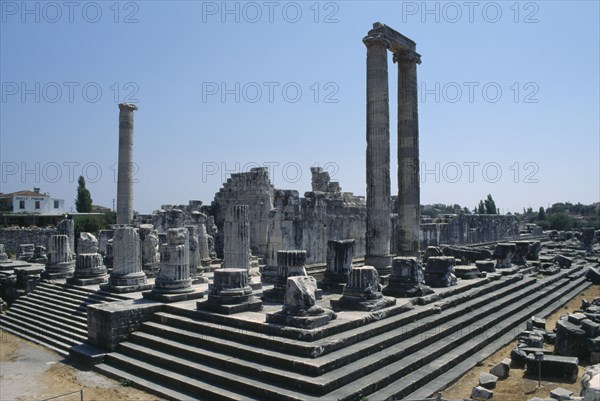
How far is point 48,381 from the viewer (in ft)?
32.5

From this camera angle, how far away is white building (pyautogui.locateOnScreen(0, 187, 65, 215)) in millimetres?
66812

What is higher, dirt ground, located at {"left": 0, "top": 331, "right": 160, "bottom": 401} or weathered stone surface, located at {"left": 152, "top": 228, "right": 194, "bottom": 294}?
weathered stone surface, located at {"left": 152, "top": 228, "right": 194, "bottom": 294}

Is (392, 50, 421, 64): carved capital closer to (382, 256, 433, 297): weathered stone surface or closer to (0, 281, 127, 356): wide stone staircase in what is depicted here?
(382, 256, 433, 297): weathered stone surface

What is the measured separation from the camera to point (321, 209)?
23703 mm

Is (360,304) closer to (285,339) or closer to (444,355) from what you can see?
(444,355)

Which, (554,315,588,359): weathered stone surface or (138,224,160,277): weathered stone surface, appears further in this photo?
(138,224,160,277): weathered stone surface

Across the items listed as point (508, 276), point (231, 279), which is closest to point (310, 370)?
point (231, 279)

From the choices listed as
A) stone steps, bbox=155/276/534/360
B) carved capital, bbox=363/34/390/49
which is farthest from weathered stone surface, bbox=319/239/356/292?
carved capital, bbox=363/34/390/49

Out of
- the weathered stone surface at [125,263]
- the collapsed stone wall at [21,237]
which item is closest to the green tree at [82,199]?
the collapsed stone wall at [21,237]

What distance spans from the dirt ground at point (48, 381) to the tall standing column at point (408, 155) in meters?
12.1

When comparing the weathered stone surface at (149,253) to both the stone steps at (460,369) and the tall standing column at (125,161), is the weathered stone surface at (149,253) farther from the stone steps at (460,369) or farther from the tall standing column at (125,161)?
the stone steps at (460,369)

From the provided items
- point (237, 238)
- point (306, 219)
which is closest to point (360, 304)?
point (237, 238)

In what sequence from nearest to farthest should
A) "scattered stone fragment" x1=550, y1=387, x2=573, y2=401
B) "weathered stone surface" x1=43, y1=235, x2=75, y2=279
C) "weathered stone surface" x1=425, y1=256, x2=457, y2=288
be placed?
"scattered stone fragment" x1=550, y1=387, x2=573, y2=401
"weathered stone surface" x1=425, y1=256, x2=457, y2=288
"weathered stone surface" x1=43, y1=235, x2=75, y2=279

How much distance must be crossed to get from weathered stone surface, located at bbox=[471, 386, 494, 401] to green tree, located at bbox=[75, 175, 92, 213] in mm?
62471
